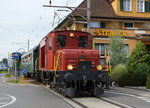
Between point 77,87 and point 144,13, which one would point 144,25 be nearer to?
point 144,13

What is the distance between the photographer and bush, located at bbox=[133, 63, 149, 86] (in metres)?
20.1

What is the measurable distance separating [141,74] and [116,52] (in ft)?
15.7

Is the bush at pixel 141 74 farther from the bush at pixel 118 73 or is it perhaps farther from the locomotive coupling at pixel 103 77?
the locomotive coupling at pixel 103 77

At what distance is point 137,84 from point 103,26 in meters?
12.6

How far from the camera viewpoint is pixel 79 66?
12133mm

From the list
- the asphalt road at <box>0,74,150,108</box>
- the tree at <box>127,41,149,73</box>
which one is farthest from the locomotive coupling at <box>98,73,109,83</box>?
the tree at <box>127,41,149,73</box>

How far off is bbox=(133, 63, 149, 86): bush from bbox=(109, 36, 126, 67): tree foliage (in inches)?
152

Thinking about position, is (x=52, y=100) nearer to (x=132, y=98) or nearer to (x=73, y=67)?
(x=73, y=67)

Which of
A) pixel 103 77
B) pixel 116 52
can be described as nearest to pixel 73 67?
pixel 103 77

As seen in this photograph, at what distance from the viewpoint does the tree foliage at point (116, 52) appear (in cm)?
2408

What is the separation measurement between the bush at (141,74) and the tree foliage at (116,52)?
3865 millimetres

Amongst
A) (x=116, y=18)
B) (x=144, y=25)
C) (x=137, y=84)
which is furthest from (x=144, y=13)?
(x=137, y=84)

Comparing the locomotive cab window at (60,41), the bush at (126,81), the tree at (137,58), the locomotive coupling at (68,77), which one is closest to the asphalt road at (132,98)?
the locomotive coupling at (68,77)

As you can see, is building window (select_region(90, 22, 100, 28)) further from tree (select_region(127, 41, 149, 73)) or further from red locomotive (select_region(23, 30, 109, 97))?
red locomotive (select_region(23, 30, 109, 97))
